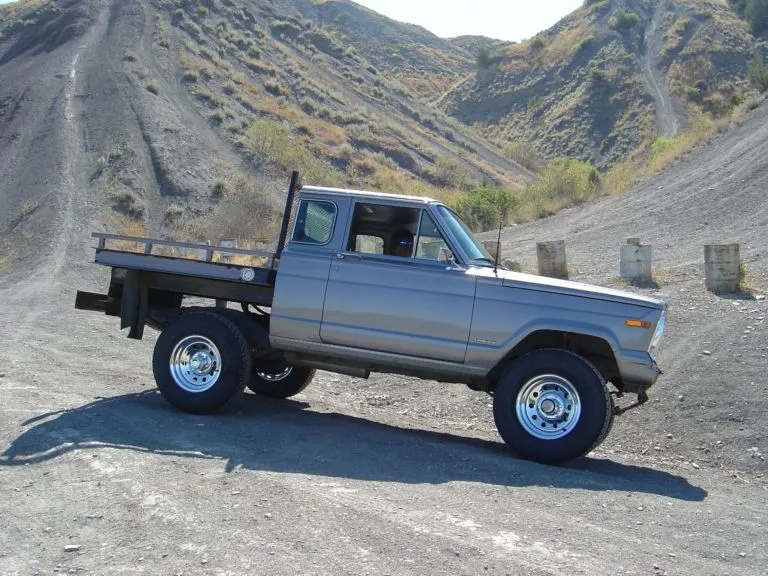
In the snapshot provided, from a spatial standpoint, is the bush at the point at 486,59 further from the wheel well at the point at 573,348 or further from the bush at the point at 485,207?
the wheel well at the point at 573,348

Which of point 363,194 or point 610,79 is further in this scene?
point 610,79

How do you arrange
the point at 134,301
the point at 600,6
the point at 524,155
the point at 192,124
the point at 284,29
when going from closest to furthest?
1. the point at 134,301
2. the point at 192,124
3. the point at 524,155
4. the point at 284,29
5. the point at 600,6

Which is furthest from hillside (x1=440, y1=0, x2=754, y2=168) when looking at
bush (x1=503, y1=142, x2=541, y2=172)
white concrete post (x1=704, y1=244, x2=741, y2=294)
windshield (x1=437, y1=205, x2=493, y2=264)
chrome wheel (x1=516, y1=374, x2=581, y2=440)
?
chrome wheel (x1=516, y1=374, x2=581, y2=440)

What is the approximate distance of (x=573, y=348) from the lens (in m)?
8.13

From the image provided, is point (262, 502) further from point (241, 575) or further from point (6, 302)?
point (6, 302)

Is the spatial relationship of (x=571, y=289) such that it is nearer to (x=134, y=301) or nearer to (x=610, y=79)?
(x=134, y=301)

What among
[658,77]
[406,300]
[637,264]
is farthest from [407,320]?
[658,77]

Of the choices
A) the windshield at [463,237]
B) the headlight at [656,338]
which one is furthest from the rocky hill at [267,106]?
the headlight at [656,338]

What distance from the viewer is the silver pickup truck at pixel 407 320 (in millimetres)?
7496

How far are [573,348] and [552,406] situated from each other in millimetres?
763

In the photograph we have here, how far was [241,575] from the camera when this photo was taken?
448 centimetres

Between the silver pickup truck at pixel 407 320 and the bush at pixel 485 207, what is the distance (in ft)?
71.3

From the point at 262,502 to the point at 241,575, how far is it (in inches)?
46.6

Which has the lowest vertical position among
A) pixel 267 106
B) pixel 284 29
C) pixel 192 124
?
pixel 192 124
